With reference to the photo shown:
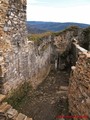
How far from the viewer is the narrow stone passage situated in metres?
8.92

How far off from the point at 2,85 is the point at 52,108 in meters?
2.53

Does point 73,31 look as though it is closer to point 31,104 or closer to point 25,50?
point 25,50

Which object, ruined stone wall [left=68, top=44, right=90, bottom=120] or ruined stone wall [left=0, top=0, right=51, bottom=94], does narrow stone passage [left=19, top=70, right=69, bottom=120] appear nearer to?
ruined stone wall [left=0, top=0, right=51, bottom=94]

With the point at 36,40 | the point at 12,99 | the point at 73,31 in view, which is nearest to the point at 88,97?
the point at 12,99

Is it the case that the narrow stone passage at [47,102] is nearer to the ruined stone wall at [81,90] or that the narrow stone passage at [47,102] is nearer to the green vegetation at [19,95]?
the green vegetation at [19,95]

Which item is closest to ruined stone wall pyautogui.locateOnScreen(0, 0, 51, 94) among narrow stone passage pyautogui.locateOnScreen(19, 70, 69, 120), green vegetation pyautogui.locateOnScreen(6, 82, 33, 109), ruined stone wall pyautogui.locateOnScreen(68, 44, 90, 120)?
green vegetation pyautogui.locateOnScreen(6, 82, 33, 109)

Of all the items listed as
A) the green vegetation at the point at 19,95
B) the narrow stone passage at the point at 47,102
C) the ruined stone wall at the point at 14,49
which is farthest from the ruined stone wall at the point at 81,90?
the ruined stone wall at the point at 14,49

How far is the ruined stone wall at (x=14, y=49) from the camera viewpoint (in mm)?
7980

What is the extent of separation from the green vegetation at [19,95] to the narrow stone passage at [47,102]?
0.17 m

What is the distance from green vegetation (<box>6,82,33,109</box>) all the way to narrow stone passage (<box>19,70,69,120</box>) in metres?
0.17

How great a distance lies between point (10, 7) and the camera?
27.5 feet

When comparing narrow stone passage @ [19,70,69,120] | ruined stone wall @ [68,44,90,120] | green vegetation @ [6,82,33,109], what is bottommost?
narrow stone passage @ [19,70,69,120]

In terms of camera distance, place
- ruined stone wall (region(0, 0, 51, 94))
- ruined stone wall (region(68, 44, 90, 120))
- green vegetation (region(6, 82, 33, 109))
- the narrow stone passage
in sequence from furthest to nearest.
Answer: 1. the narrow stone passage
2. green vegetation (region(6, 82, 33, 109))
3. ruined stone wall (region(0, 0, 51, 94))
4. ruined stone wall (region(68, 44, 90, 120))

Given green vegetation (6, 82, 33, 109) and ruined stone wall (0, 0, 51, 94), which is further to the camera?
green vegetation (6, 82, 33, 109)
